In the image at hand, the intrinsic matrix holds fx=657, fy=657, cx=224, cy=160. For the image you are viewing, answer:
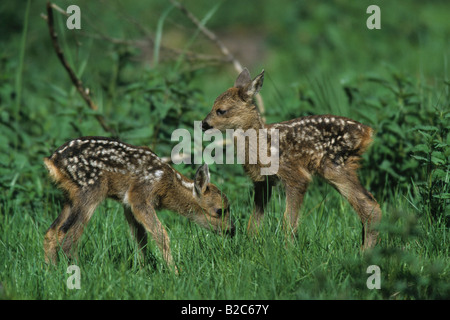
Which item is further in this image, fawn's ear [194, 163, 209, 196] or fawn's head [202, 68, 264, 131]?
fawn's head [202, 68, 264, 131]

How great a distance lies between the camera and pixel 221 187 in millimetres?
7020

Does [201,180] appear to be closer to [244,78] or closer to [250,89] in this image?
[250,89]

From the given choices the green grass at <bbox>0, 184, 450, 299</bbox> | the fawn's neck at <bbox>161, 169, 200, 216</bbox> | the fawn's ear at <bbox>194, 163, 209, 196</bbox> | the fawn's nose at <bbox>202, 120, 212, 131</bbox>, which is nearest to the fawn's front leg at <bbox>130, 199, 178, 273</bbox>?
the green grass at <bbox>0, 184, 450, 299</bbox>

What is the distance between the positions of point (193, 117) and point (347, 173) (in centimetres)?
232

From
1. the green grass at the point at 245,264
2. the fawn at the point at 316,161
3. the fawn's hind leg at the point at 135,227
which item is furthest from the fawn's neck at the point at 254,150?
the fawn's hind leg at the point at 135,227

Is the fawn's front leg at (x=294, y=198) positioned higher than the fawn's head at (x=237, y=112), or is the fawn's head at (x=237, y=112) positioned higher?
the fawn's head at (x=237, y=112)

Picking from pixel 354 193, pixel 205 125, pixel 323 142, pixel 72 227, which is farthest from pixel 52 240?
pixel 354 193

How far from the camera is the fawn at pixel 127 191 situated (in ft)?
18.9

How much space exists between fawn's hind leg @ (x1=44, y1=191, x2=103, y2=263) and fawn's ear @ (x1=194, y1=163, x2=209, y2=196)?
Answer: 3.25 feet

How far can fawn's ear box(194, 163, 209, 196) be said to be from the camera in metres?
6.28

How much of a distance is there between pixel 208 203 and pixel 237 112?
0.94 meters

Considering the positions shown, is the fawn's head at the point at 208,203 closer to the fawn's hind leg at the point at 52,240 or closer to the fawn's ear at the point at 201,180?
Answer: the fawn's ear at the point at 201,180

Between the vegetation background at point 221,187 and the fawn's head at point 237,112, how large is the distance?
0.74 meters

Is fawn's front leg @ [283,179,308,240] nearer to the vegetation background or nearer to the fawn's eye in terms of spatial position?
the vegetation background
